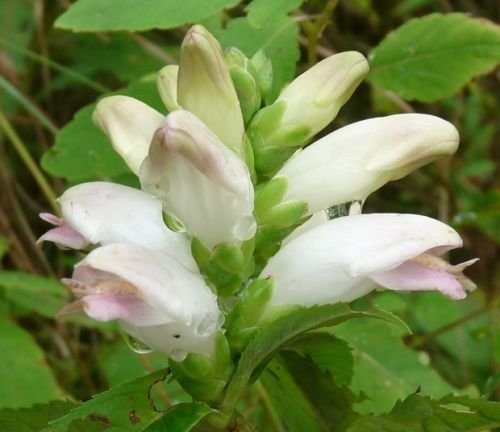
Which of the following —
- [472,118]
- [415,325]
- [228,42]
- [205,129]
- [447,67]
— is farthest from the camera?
[472,118]

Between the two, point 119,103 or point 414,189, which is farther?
point 414,189

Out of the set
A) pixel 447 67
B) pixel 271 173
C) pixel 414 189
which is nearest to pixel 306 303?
pixel 271 173

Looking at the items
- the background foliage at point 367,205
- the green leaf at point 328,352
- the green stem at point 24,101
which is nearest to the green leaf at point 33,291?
the background foliage at point 367,205

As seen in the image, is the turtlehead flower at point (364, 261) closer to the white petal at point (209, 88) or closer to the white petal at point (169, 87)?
the white petal at point (209, 88)

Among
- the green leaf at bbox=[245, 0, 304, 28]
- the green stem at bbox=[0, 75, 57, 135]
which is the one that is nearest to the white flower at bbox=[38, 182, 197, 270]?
the green leaf at bbox=[245, 0, 304, 28]

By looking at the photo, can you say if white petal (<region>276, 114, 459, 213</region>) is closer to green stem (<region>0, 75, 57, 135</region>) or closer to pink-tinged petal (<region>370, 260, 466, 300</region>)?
pink-tinged petal (<region>370, 260, 466, 300</region>)

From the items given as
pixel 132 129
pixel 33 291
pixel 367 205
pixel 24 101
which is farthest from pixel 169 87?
pixel 367 205

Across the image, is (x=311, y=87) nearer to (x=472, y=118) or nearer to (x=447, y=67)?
(x=447, y=67)
